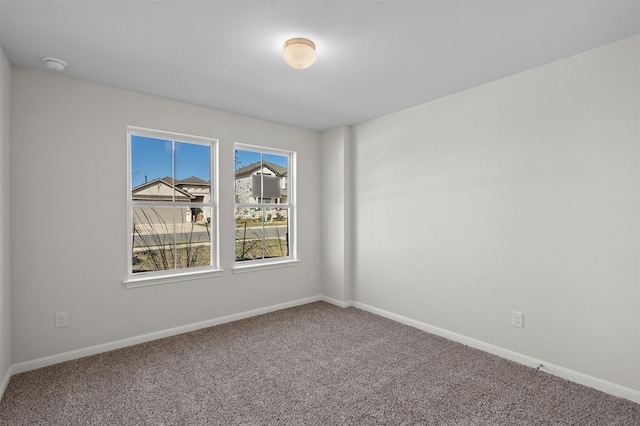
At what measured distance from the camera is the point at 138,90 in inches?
122

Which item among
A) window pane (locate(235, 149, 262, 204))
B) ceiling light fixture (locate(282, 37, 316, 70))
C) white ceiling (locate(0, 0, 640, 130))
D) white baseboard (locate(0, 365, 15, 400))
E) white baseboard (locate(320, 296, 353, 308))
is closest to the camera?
white ceiling (locate(0, 0, 640, 130))

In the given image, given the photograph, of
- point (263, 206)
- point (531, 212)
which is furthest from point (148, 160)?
point (531, 212)

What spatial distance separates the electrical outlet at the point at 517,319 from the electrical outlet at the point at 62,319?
3.77m

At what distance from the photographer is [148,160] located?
3385 millimetres

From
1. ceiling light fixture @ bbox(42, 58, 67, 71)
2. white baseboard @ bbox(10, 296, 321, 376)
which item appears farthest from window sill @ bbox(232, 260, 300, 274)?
ceiling light fixture @ bbox(42, 58, 67, 71)

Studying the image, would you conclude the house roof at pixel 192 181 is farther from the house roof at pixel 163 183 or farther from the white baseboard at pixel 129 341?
the white baseboard at pixel 129 341

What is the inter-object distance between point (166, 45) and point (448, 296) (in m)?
3.23

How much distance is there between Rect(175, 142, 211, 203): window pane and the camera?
3.58 m

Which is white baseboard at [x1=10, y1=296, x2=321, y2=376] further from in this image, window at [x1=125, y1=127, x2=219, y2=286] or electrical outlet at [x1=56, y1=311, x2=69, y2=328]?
window at [x1=125, y1=127, x2=219, y2=286]

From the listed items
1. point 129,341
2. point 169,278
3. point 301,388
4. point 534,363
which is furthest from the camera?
point 169,278

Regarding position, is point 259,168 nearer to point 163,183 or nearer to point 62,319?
point 163,183

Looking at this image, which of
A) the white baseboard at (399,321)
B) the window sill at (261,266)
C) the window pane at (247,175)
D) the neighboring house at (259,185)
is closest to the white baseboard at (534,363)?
the white baseboard at (399,321)

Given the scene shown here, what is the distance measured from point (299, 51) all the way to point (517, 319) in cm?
272

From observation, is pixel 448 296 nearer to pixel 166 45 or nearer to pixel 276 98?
pixel 276 98
